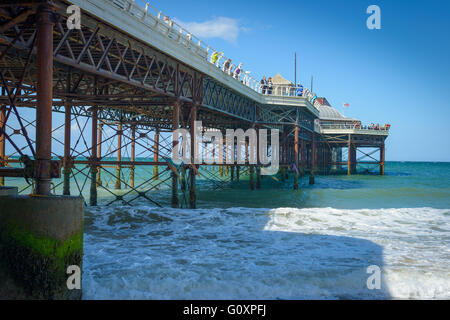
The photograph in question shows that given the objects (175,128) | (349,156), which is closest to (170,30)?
(175,128)

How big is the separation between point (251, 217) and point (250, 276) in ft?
29.0

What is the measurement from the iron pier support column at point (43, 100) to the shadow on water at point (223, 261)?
2.53 meters

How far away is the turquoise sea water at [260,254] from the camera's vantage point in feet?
27.2

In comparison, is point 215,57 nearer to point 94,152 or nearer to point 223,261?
point 94,152

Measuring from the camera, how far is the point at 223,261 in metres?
10.3

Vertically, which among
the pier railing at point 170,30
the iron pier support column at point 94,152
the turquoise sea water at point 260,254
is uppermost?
the pier railing at point 170,30

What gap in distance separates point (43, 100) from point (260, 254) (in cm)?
695

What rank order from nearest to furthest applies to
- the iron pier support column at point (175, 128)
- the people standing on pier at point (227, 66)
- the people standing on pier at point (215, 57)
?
the iron pier support column at point (175, 128) < the people standing on pier at point (215, 57) < the people standing on pier at point (227, 66)

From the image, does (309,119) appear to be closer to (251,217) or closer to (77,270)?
(251,217)

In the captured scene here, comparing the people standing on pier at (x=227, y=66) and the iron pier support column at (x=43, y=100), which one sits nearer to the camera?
the iron pier support column at (x=43, y=100)

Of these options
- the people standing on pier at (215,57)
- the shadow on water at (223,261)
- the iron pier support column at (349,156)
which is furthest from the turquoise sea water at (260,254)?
the iron pier support column at (349,156)

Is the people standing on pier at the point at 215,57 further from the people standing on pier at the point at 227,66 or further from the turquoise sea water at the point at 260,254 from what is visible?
the turquoise sea water at the point at 260,254

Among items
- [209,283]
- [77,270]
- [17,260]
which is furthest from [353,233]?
[17,260]

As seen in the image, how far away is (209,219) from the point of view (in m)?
17.1
